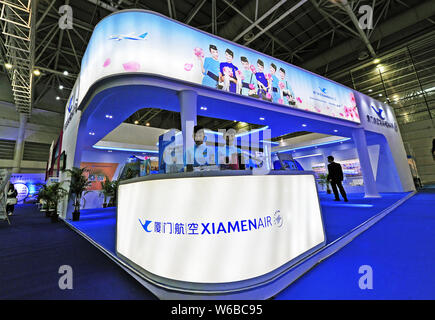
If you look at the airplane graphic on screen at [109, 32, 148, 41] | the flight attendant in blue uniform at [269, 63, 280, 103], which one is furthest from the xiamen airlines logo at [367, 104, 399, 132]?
the airplane graphic on screen at [109, 32, 148, 41]

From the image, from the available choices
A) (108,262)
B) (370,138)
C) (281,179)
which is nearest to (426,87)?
(370,138)

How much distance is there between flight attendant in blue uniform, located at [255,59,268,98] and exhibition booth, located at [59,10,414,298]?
1.5 inches

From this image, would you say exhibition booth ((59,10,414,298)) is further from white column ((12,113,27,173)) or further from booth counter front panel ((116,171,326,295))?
white column ((12,113,27,173))

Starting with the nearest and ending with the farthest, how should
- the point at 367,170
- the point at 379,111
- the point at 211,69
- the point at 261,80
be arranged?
the point at 211,69, the point at 261,80, the point at 367,170, the point at 379,111

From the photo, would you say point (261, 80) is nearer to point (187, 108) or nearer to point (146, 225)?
point (187, 108)

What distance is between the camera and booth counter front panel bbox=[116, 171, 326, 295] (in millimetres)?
1217

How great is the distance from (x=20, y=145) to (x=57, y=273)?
18.5 metres

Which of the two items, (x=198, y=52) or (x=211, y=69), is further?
(x=211, y=69)

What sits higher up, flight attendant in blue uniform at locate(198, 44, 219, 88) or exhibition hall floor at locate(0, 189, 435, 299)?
flight attendant in blue uniform at locate(198, 44, 219, 88)

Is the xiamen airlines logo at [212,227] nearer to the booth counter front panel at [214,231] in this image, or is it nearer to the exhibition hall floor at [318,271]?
the booth counter front panel at [214,231]

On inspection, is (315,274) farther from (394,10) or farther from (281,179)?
(394,10)

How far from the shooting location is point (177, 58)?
3250 mm

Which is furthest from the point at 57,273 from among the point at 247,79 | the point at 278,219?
the point at 247,79
